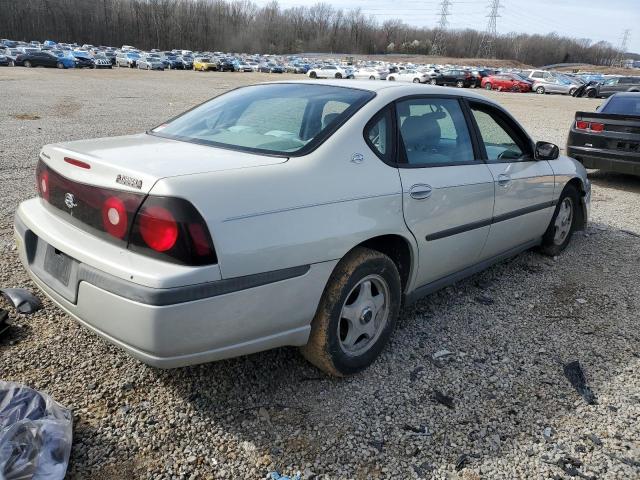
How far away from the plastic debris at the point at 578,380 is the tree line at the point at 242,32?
111611 millimetres

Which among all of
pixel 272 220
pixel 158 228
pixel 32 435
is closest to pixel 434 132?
pixel 272 220

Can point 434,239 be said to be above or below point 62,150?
below

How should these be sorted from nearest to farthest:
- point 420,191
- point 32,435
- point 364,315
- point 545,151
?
point 32,435 → point 364,315 → point 420,191 → point 545,151

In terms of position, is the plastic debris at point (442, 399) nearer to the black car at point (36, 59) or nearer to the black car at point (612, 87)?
the black car at point (612, 87)

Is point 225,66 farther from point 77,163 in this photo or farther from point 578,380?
point 578,380

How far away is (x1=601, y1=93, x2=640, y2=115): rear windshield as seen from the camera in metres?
8.22

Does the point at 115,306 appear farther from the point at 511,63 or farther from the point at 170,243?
the point at 511,63

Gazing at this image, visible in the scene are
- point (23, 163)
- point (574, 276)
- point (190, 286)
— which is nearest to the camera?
point (190, 286)

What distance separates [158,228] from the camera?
2061 millimetres

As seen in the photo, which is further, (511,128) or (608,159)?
(608,159)

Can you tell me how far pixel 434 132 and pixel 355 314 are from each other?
1353 millimetres

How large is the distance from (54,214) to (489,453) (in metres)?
2.44

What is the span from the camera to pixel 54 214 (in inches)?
103

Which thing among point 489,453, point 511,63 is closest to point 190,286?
point 489,453
